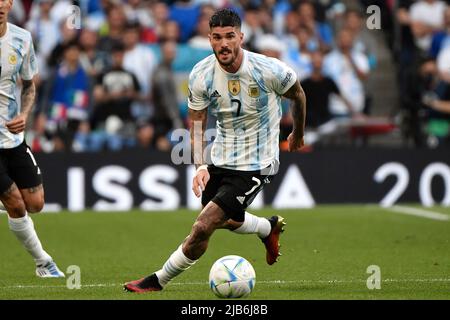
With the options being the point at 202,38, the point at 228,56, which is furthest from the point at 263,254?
the point at 202,38

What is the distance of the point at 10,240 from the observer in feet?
44.9

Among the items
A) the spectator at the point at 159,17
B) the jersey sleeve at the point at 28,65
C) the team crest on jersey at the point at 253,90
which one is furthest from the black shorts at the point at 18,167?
the spectator at the point at 159,17

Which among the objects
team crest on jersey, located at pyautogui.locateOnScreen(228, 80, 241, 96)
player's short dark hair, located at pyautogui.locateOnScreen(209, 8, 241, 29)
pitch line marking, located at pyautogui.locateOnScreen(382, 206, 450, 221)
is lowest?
pitch line marking, located at pyautogui.locateOnScreen(382, 206, 450, 221)

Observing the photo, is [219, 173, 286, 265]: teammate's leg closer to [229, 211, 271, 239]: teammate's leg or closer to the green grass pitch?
[229, 211, 271, 239]: teammate's leg

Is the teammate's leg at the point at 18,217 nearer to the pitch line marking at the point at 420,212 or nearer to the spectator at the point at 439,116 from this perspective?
the pitch line marking at the point at 420,212

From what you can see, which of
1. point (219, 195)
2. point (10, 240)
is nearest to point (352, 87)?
point (10, 240)

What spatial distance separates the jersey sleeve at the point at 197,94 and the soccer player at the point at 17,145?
1.59 meters

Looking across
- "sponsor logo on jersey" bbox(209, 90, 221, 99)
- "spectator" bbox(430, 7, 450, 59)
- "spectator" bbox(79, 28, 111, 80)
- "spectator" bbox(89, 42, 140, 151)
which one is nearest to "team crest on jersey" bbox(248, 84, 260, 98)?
"sponsor logo on jersey" bbox(209, 90, 221, 99)

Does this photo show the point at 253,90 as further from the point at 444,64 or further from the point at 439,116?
the point at 444,64

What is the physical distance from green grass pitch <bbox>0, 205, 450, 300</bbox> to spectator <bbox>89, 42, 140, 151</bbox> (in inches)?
63.8

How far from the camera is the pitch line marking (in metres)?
15.7

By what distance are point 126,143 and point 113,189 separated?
988 mm

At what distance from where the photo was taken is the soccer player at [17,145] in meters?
9.73

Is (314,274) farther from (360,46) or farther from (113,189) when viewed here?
(360,46)
